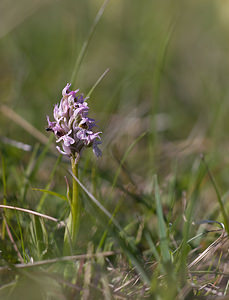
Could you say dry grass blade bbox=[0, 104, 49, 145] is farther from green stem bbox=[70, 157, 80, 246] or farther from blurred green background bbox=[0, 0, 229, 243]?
green stem bbox=[70, 157, 80, 246]

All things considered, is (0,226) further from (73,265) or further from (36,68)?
(36,68)

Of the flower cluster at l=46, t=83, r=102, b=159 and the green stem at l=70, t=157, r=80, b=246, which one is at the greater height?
the flower cluster at l=46, t=83, r=102, b=159

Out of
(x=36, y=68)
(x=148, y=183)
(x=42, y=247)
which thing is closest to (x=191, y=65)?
(x=36, y=68)

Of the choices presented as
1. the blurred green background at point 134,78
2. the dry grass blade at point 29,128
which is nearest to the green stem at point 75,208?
the blurred green background at point 134,78

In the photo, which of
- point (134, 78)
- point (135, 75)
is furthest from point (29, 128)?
point (134, 78)

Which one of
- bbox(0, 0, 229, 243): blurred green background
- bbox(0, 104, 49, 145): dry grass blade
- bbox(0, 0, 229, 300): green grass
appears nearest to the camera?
bbox(0, 0, 229, 300): green grass

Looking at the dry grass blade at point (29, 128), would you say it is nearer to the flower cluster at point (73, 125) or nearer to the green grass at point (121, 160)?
the green grass at point (121, 160)

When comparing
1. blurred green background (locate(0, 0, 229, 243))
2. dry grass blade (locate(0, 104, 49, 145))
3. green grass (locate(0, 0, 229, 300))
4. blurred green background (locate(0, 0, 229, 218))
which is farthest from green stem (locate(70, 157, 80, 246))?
dry grass blade (locate(0, 104, 49, 145))
